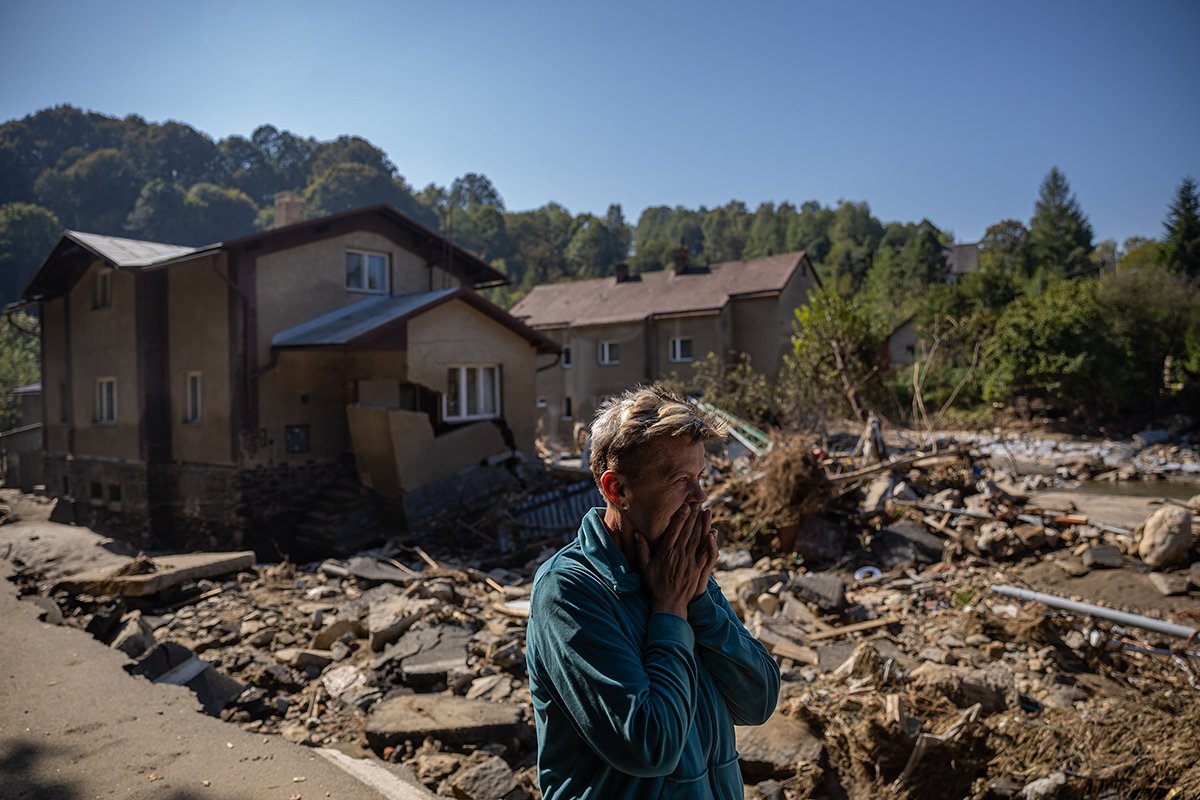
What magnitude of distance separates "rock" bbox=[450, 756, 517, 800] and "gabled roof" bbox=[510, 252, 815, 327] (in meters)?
23.9

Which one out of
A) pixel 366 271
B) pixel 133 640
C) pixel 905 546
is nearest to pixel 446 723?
pixel 133 640

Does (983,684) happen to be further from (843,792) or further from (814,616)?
(814,616)

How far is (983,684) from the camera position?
219 inches

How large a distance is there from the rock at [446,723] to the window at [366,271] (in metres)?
12.6

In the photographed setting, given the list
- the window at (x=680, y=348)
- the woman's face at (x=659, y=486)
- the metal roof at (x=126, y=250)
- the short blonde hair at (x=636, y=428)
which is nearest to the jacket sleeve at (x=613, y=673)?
the woman's face at (x=659, y=486)

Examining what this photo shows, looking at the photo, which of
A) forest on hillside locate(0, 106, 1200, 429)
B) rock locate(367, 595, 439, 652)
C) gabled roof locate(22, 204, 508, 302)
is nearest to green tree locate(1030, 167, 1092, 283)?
forest on hillside locate(0, 106, 1200, 429)

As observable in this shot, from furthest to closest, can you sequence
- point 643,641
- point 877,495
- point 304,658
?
point 877,495 → point 304,658 → point 643,641

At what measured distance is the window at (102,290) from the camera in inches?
696

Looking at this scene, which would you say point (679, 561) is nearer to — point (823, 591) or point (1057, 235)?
point (823, 591)

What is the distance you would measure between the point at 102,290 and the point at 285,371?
6.63 metres

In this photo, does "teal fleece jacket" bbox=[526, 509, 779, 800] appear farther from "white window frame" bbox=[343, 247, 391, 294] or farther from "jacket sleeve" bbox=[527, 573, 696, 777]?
"white window frame" bbox=[343, 247, 391, 294]

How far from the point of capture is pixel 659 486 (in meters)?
1.94

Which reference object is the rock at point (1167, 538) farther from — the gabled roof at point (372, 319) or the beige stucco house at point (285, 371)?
the gabled roof at point (372, 319)

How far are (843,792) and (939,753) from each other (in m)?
0.64
